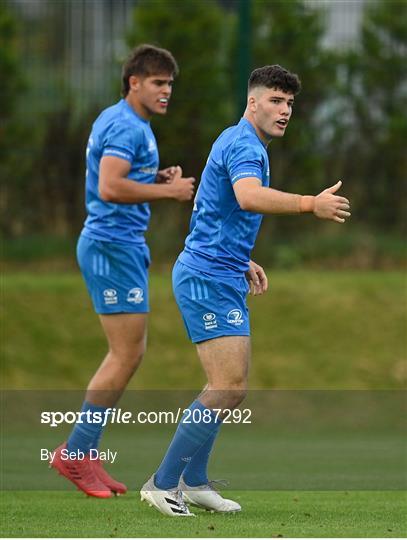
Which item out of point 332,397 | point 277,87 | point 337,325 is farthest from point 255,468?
point 337,325

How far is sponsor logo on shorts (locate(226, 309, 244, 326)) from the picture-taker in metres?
7.15

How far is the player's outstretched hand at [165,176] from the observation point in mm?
8570

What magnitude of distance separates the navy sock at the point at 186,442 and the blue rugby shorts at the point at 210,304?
387mm

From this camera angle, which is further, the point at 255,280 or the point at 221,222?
the point at 255,280

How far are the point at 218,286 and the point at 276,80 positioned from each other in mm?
1089

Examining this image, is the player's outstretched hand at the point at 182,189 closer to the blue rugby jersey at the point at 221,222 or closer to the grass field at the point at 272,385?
the blue rugby jersey at the point at 221,222

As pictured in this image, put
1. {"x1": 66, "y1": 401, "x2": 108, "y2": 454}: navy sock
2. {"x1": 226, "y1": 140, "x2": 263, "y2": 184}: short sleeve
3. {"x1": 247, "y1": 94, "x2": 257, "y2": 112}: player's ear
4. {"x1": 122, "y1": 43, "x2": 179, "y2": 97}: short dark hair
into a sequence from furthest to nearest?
{"x1": 122, "y1": 43, "x2": 179, "y2": 97}: short dark hair → {"x1": 66, "y1": 401, "x2": 108, "y2": 454}: navy sock → {"x1": 247, "y1": 94, "x2": 257, "y2": 112}: player's ear → {"x1": 226, "y1": 140, "x2": 263, "y2": 184}: short sleeve

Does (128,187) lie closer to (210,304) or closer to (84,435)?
(210,304)

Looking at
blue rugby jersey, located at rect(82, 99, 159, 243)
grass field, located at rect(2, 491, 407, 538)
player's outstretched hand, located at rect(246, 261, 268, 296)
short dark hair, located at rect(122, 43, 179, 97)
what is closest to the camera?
grass field, located at rect(2, 491, 407, 538)

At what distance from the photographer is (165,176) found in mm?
8680

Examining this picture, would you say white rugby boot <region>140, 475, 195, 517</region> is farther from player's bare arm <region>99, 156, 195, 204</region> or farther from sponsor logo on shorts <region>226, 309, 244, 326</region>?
player's bare arm <region>99, 156, 195, 204</region>

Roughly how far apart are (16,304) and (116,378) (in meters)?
6.42

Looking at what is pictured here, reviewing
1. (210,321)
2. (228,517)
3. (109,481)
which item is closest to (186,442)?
(228,517)

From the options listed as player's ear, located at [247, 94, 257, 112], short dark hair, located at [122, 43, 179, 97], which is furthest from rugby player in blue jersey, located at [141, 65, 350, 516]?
short dark hair, located at [122, 43, 179, 97]
